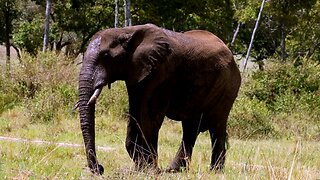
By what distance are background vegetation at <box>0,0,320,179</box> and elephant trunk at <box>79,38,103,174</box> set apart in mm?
242

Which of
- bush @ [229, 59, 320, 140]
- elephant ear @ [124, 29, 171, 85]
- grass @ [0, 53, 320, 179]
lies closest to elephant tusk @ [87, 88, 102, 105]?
elephant ear @ [124, 29, 171, 85]

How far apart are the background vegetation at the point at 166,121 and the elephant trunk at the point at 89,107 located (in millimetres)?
242

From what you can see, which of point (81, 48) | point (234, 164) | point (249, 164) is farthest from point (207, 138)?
point (81, 48)

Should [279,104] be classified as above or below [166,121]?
below

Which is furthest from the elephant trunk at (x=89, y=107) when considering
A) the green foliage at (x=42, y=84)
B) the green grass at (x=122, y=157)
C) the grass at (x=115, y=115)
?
the green foliage at (x=42, y=84)

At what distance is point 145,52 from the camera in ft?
24.5

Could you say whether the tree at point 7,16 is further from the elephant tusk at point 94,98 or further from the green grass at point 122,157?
the elephant tusk at point 94,98

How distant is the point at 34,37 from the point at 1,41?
314 cm

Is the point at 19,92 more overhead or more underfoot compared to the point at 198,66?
more underfoot

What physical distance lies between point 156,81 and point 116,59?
1.87ft

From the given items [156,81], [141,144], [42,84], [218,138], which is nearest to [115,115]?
[42,84]

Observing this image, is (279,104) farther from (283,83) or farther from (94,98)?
(94,98)

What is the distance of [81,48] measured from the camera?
32188 mm

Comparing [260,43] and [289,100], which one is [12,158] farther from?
[260,43]
